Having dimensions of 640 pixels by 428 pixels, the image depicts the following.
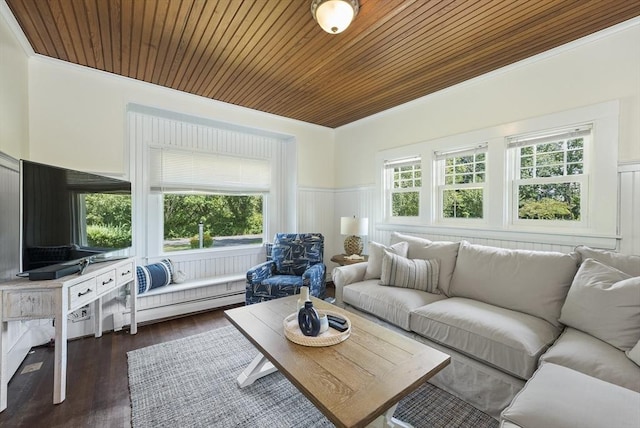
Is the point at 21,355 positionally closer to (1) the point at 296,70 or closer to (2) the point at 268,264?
(2) the point at 268,264

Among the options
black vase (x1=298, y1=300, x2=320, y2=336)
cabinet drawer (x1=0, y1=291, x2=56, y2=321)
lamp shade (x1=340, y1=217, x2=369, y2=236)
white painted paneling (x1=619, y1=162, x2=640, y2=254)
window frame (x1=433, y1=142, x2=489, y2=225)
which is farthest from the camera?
lamp shade (x1=340, y1=217, x2=369, y2=236)

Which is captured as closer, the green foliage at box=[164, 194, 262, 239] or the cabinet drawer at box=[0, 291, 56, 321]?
the cabinet drawer at box=[0, 291, 56, 321]

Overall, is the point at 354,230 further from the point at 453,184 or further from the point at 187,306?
the point at 187,306

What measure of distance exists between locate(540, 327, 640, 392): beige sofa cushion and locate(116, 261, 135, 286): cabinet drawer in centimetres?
321

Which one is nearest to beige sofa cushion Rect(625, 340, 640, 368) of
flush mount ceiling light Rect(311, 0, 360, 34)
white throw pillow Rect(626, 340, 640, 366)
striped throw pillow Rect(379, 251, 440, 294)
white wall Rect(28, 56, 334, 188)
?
white throw pillow Rect(626, 340, 640, 366)

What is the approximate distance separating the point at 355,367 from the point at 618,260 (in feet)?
6.24

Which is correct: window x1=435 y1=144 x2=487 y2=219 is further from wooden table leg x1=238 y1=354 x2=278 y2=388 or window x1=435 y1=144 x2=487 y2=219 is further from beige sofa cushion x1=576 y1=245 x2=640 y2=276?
wooden table leg x1=238 y1=354 x2=278 y2=388

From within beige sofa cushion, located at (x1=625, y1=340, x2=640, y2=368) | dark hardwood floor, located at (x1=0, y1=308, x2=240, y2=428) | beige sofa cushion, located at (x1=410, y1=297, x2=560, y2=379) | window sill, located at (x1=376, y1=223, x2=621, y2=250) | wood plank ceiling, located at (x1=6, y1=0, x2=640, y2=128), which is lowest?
dark hardwood floor, located at (x1=0, y1=308, x2=240, y2=428)

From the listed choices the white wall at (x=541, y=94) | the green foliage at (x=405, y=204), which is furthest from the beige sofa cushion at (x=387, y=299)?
the white wall at (x=541, y=94)

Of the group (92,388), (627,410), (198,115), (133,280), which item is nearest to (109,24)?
(198,115)

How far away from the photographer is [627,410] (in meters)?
0.98

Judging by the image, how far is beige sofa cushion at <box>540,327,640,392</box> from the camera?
4.08 feet

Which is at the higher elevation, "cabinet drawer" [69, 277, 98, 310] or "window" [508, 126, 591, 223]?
"window" [508, 126, 591, 223]

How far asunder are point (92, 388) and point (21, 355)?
0.83 metres
